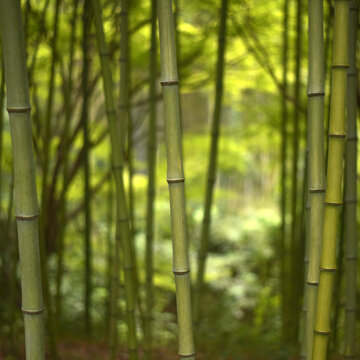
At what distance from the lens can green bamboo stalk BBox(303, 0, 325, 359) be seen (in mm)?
898

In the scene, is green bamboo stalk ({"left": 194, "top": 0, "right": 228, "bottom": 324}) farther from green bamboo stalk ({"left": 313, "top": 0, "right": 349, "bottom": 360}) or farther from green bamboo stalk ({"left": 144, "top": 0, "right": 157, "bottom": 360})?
green bamboo stalk ({"left": 313, "top": 0, "right": 349, "bottom": 360})

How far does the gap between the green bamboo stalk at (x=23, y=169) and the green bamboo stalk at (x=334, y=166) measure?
1.59 feet

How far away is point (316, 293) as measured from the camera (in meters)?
0.96

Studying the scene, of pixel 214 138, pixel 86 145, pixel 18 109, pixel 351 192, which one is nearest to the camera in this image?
pixel 18 109

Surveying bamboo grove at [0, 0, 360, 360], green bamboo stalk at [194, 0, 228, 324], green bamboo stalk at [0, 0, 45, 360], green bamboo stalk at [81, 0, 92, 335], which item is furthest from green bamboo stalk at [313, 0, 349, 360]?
green bamboo stalk at [81, 0, 92, 335]

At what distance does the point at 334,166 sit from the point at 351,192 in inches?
14.8

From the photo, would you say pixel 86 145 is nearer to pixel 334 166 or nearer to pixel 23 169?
pixel 23 169

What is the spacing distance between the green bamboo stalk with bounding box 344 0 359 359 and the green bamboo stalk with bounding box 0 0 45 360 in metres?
0.68

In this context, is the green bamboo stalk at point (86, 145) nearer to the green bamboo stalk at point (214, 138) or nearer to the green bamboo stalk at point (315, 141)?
the green bamboo stalk at point (214, 138)

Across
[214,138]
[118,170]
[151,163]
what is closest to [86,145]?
[151,163]

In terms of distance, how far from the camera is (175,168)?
89 cm

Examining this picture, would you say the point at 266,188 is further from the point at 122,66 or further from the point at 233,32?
the point at 122,66

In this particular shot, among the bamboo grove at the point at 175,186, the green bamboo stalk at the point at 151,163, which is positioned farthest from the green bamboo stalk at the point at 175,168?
the green bamboo stalk at the point at 151,163

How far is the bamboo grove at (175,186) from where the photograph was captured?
89cm
